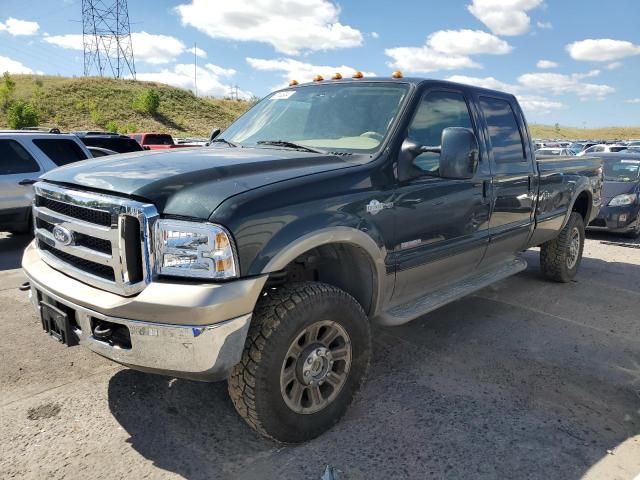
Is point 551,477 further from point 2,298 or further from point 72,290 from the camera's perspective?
point 2,298

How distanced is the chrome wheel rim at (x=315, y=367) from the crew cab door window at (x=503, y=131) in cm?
232

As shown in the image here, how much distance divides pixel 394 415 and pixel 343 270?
2.99 feet

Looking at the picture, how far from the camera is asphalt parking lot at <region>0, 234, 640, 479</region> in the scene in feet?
8.57

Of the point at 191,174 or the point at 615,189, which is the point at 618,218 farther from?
the point at 191,174

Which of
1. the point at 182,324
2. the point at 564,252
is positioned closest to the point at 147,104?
the point at 564,252

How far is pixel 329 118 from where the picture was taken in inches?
145

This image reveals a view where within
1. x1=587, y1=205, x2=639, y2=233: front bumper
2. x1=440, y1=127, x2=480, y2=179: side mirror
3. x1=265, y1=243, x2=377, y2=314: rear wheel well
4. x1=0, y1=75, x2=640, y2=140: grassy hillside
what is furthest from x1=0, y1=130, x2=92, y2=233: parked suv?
x1=0, y1=75, x2=640, y2=140: grassy hillside

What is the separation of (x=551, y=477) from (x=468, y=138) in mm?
1892

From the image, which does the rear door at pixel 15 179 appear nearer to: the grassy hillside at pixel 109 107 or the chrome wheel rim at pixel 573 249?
the chrome wheel rim at pixel 573 249

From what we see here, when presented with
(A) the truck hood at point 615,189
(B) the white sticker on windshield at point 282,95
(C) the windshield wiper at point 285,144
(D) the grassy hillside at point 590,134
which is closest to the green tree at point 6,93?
(A) the truck hood at point 615,189

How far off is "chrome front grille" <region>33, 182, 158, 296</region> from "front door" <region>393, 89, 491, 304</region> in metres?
1.53

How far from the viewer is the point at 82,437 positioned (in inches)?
110

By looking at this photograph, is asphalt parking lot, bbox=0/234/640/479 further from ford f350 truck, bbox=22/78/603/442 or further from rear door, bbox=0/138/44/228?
rear door, bbox=0/138/44/228

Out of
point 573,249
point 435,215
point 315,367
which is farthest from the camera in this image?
point 573,249
